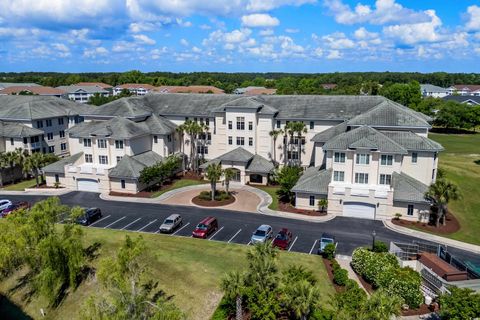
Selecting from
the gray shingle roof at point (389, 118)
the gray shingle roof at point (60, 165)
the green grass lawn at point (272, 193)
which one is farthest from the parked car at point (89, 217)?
the gray shingle roof at point (389, 118)

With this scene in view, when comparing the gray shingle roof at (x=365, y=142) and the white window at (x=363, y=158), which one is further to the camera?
the white window at (x=363, y=158)

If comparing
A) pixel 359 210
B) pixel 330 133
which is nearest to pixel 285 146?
pixel 330 133

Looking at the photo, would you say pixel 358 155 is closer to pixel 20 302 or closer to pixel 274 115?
pixel 274 115

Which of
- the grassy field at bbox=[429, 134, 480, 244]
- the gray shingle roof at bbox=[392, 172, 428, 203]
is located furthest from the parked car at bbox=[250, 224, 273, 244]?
the grassy field at bbox=[429, 134, 480, 244]

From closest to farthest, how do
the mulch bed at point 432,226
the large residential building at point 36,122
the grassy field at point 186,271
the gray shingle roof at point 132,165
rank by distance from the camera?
the grassy field at point 186,271
the mulch bed at point 432,226
the gray shingle roof at point 132,165
the large residential building at point 36,122

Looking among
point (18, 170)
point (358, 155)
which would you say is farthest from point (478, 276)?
point (18, 170)

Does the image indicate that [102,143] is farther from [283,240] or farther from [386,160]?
[386,160]

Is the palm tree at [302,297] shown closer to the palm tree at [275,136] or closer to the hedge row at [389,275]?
the hedge row at [389,275]

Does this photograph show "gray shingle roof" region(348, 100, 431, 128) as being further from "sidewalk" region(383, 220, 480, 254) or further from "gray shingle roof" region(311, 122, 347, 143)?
"sidewalk" region(383, 220, 480, 254)
